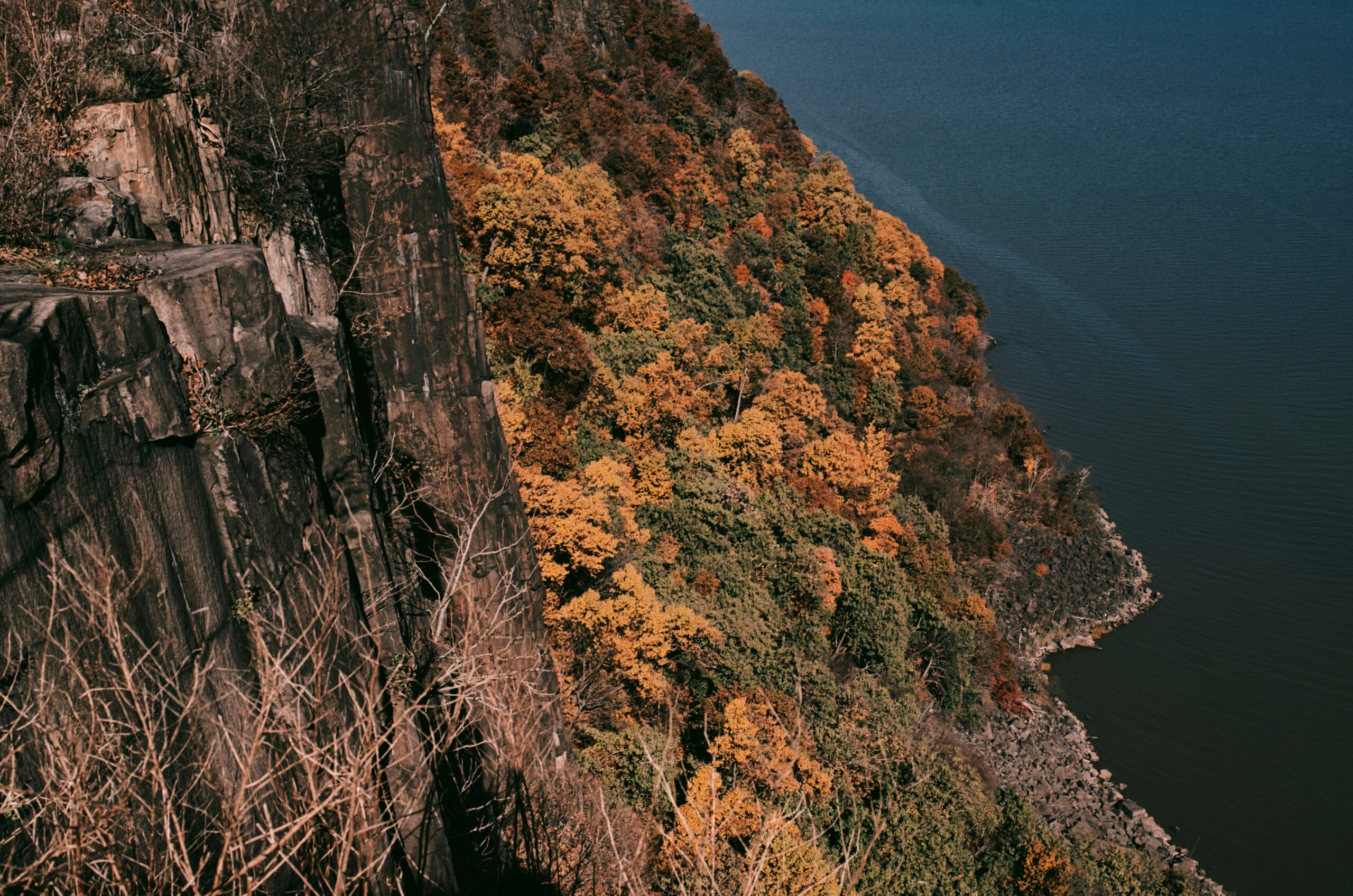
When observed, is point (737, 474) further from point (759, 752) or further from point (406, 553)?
point (406, 553)

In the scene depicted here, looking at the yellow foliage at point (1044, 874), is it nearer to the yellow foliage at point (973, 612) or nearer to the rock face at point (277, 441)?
the yellow foliage at point (973, 612)

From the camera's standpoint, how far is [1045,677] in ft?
107

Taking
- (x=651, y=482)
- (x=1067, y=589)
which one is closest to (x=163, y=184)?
(x=651, y=482)

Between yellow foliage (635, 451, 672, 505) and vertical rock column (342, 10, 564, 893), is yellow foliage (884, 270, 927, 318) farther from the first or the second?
vertical rock column (342, 10, 564, 893)

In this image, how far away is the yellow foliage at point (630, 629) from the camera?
17.1 meters

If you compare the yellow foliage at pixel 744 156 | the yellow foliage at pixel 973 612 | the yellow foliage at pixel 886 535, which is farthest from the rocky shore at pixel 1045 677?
the yellow foliage at pixel 744 156

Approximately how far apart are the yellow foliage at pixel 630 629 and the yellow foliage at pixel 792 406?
14922 millimetres

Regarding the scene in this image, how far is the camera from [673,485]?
2570 centimetres

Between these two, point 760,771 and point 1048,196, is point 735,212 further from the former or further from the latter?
point 1048,196

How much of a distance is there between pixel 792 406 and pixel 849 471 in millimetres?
3694

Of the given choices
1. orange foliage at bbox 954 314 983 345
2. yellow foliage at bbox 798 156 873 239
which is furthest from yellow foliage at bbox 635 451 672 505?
orange foliage at bbox 954 314 983 345

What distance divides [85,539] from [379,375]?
18.7 ft

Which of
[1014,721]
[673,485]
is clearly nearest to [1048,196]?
[1014,721]

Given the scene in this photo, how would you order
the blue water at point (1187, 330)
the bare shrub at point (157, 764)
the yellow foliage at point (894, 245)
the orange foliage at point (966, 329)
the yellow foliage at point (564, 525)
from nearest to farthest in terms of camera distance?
1. the bare shrub at point (157, 764)
2. the yellow foliage at point (564, 525)
3. the blue water at point (1187, 330)
4. the yellow foliage at point (894, 245)
5. the orange foliage at point (966, 329)
